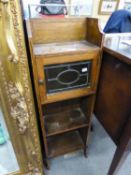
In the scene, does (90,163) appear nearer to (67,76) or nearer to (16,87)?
(67,76)

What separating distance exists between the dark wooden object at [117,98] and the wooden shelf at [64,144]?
43 cm

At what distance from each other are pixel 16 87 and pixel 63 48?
13.5 inches

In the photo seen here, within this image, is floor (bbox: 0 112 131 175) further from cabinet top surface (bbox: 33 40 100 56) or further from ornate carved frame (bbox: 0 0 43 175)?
cabinet top surface (bbox: 33 40 100 56)

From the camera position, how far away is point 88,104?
3.65ft

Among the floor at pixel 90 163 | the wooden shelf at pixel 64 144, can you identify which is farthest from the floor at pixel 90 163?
the wooden shelf at pixel 64 144

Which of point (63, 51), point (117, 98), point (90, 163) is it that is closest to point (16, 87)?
point (63, 51)

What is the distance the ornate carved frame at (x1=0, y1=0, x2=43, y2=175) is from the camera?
530mm

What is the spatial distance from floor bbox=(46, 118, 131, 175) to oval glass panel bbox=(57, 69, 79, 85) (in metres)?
0.85

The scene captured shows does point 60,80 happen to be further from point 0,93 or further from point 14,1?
point 14,1

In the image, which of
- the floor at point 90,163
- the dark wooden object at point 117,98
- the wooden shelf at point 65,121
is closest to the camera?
the dark wooden object at point 117,98

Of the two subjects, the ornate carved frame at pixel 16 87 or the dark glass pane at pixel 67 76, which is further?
the dark glass pane at pixel 67 76

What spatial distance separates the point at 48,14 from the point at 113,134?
1.52 m

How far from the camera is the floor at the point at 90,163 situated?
1.27 meters

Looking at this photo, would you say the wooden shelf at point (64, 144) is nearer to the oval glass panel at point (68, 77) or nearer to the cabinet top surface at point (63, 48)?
the oval glass panel at point (68, 77)
